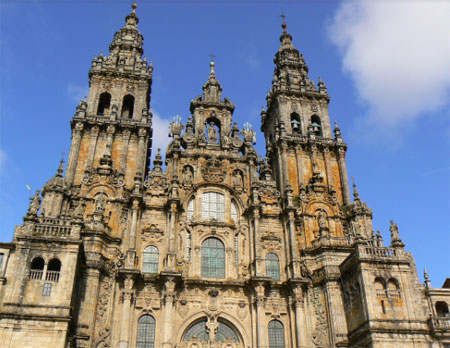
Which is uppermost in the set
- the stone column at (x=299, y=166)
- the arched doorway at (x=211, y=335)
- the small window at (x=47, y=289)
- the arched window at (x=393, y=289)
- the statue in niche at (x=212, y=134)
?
the statue in niche at (x=212, y=134)

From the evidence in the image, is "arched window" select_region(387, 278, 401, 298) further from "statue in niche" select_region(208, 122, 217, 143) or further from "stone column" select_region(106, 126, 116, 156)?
"stone column" select_region(106, 126, 116, 156)

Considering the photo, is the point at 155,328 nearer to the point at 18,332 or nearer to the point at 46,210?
the point at 18,332

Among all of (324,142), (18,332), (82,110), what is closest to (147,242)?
(18,332)

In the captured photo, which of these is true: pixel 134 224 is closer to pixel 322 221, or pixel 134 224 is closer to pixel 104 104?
pixel 322 221

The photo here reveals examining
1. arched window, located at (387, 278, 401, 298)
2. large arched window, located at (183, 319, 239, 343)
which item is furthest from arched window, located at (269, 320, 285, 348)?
arched window, located at (387, 278, 401, 298)

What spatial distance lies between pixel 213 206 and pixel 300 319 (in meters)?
9.55

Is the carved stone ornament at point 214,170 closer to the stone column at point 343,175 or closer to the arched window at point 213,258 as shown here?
the arched window at point 213,258

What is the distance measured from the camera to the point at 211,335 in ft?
91.6

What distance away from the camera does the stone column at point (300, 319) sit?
90.1 feet

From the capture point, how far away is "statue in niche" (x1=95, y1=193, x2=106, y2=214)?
29.5 meters

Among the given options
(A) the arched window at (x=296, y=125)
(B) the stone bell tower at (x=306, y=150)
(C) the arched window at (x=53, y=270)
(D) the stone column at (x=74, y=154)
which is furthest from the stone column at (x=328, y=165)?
Result: (C) the arched window at (x=53, y=270)

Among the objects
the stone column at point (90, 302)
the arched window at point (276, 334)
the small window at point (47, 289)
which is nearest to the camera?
the small window at point (47, 289)

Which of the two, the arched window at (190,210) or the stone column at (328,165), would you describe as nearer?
the arched window at (190,210)

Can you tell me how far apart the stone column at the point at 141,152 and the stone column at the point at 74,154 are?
14.0 feet
